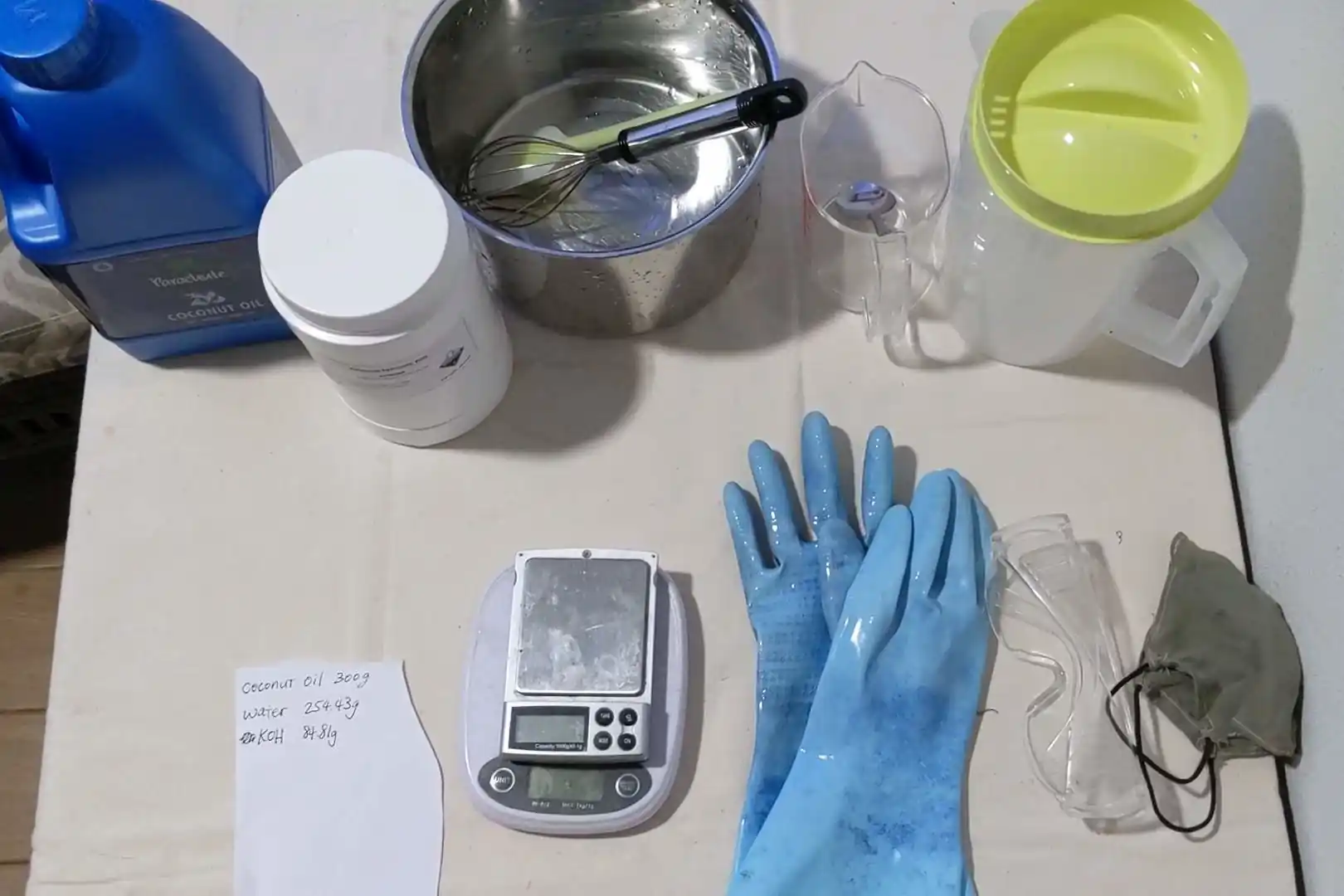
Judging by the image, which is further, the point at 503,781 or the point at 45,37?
the point at 503,781

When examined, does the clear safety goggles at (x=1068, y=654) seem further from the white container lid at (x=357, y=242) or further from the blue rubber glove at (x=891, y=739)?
the white container lid at (x=357, y=242)

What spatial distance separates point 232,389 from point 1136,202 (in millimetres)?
503

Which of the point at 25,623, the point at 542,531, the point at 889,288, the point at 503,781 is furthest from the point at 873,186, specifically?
the point at 25,623

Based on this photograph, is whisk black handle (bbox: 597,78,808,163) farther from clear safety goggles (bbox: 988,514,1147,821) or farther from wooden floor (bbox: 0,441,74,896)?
wooden floor (bbox: 0,441,74,896)

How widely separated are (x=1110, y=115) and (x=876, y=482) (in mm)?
217

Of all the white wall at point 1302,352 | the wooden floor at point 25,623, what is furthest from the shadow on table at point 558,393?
the wooden floor at point 25,623

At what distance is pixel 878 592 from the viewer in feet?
2.00

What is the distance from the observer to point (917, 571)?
0.62 meters

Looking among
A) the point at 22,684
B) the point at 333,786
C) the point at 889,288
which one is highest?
the point at 889,288

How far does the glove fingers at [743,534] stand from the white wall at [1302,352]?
10.5 inches

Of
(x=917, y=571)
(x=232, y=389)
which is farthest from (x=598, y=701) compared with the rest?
(x=232, y=389)

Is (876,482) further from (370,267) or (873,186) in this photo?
(370,267)

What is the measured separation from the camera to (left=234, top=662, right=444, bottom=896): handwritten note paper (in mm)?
603

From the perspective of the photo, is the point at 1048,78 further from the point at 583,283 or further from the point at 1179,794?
the point at 1179,794
